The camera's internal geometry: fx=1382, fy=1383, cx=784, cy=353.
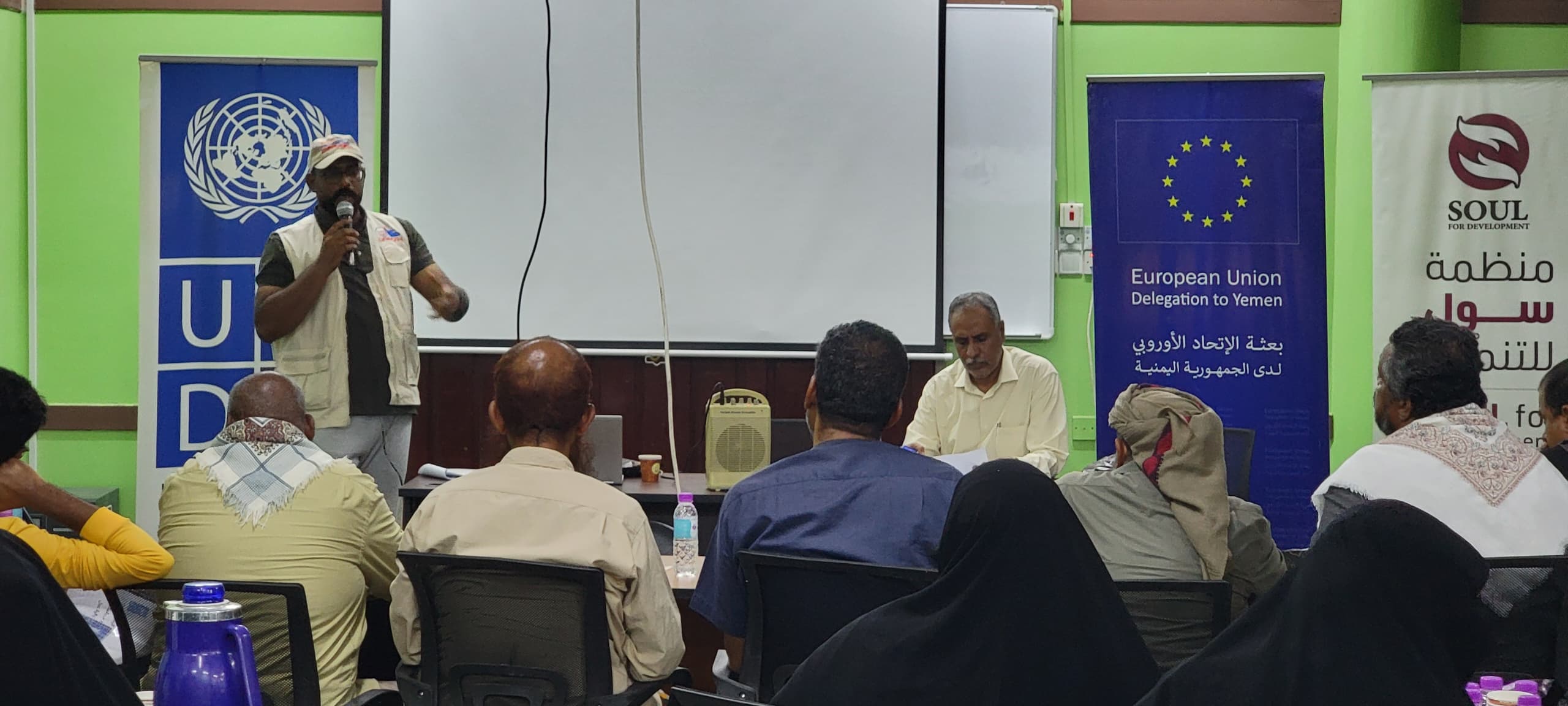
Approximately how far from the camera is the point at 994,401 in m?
4.77

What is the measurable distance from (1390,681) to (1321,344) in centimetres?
313

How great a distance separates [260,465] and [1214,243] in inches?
118

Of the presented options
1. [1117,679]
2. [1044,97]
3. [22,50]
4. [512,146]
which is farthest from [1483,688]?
[22,50]

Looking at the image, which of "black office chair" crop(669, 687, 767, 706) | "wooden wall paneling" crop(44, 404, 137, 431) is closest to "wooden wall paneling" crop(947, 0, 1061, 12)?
"wooden wall paneling" crop(44, 404, 137, 431)

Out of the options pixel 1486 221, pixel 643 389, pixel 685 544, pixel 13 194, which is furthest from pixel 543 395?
pixel 13 194

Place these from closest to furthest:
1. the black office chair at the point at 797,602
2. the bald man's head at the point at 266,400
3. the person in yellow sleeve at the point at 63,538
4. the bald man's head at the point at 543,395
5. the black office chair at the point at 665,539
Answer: the black office chair at the point at 797,602
the person in yellow sleeve at the point at 63,538
the bald man's head at the point at 543,395
the bald man's head at the point at 266,400
the black office chair at the point at 665,539

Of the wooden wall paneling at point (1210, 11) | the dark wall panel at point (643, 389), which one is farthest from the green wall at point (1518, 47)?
the dark wall panel at point (643, 389)

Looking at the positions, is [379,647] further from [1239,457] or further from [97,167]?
[97,167]

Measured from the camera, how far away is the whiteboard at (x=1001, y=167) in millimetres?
5691

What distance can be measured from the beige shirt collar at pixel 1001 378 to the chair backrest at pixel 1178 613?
2.38 metres

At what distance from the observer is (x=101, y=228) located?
5711 mm

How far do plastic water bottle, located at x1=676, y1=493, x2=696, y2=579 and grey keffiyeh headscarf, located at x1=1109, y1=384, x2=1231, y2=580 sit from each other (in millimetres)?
1049

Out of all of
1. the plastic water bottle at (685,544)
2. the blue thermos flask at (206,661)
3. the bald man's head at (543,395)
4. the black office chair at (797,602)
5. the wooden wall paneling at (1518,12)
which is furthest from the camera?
the wooden wall paneling at (1518,12)

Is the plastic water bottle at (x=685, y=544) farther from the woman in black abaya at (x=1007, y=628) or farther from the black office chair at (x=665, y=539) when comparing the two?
the woman in black abaya at (x=1007, y=628)
